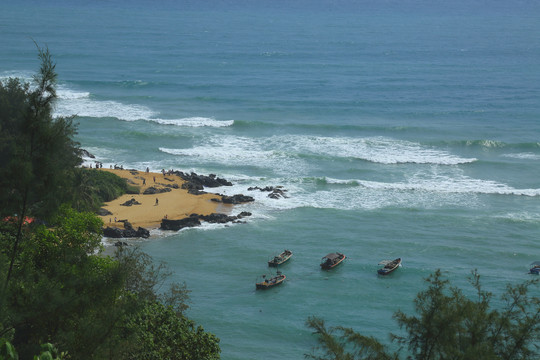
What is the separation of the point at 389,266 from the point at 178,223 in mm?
15089

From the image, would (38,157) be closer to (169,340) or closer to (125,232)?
(169,340)

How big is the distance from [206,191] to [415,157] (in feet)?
74.5

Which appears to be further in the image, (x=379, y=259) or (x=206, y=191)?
(x=206, y=191)

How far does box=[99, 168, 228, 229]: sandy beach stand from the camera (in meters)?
47.3

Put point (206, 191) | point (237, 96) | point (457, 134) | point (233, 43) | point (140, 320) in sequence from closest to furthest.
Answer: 1. point (140, 320)
2. point (206, 191)
3. point (457, 134)
4. point (237, 96)
5. point (233, 43)

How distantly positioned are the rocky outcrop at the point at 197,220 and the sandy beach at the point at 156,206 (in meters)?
0.82

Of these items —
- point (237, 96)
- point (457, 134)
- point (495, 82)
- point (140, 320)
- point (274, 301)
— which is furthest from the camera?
point (495, 82)

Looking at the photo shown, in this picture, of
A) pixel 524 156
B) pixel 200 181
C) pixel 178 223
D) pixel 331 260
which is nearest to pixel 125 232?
pixel 178 223

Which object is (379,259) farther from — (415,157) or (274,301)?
(415,157)

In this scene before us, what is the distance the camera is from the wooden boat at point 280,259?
40625mm

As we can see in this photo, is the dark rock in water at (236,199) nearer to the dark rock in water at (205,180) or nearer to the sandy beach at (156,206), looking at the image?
the sandy beach at (156,206)

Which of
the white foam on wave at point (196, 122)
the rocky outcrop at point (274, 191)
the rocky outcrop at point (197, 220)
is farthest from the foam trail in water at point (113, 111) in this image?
the rocky outcrop at point (197, 220)

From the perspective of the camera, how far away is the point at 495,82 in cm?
9756

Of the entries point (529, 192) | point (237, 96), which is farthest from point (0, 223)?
point (237, 96)
